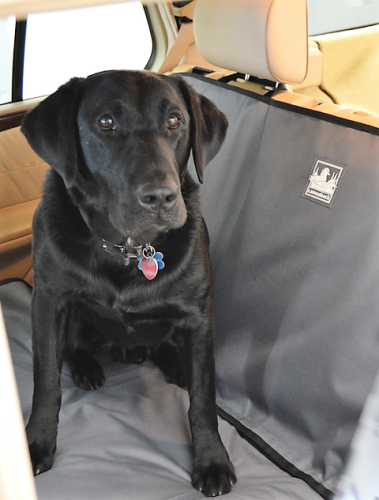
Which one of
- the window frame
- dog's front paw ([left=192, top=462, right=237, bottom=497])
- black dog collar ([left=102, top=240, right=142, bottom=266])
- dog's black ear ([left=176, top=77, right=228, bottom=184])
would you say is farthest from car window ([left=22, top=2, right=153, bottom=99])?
dog's front paw ([left=192, top=462, right=237, bottom=497])

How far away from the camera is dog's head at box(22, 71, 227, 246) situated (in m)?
1.20

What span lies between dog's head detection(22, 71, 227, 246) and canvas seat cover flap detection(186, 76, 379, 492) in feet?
1.20

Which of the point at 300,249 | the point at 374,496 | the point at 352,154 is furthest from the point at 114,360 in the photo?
the point at 374,496

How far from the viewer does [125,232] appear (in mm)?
1257

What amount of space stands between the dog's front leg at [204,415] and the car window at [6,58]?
1543mm

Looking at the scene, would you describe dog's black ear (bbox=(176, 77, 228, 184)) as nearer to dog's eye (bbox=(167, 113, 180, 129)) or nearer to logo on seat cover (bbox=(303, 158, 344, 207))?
dog's eye (bbox=(167, 113, 180, 129))

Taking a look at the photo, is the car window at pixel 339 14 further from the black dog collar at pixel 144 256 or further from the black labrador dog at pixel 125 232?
the black dog collar at pixel 144 256

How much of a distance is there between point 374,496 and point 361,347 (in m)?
0.83

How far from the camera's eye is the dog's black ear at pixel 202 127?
1.44 meters

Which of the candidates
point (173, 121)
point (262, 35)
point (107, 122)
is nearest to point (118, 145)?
point (107, 122)

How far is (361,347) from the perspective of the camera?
4.51 feet

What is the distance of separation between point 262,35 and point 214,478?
3.86 ft

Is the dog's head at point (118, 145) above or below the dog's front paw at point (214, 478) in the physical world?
above

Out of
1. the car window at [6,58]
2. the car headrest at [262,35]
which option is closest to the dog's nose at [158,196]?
the car headrest at [262,35]
